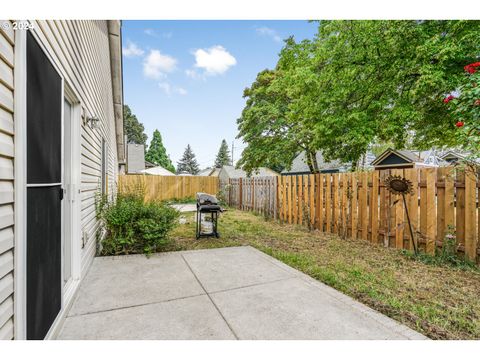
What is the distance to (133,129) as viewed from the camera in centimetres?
4297

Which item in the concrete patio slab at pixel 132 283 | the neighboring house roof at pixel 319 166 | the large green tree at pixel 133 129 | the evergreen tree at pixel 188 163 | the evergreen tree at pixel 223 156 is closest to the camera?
the concrete patio slab at pixel 132 283

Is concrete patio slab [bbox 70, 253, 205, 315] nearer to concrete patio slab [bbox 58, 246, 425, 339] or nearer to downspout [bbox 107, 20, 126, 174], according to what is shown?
concrete patio slab [bbox 58, 246, 425, 339]

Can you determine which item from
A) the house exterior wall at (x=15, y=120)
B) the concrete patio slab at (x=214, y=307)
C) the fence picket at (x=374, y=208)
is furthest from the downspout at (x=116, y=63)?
the fence picket at (x=374, y=208)

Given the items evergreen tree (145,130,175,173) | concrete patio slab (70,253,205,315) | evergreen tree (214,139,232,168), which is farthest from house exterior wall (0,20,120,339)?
evergreen tree (214,139,232,168)

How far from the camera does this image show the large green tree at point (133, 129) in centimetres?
4253

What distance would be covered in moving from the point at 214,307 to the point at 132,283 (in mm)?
1167

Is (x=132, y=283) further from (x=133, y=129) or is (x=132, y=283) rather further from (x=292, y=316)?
(x=133, y=129)

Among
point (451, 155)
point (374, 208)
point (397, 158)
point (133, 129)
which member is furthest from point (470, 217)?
point (133, 129)

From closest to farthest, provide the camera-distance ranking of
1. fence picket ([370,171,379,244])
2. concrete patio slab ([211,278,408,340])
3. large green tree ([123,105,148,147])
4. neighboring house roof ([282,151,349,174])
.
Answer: concrete patio slab ([211,278,408,340]) < fence picket ([370,171,379,244]) < neighboring house roof ([282,151,349,174]) < large green tree ([123,105,148,147])

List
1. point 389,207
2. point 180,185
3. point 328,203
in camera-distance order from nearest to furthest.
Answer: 1. point 389,207
2. point 328,203
3. point 180,185

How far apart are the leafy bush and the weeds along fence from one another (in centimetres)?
370

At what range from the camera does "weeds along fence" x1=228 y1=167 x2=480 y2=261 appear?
369 cm

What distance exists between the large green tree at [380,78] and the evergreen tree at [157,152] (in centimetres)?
3939

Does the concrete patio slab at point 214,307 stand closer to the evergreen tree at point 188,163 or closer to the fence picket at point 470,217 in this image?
the fence picket at point 470,217
